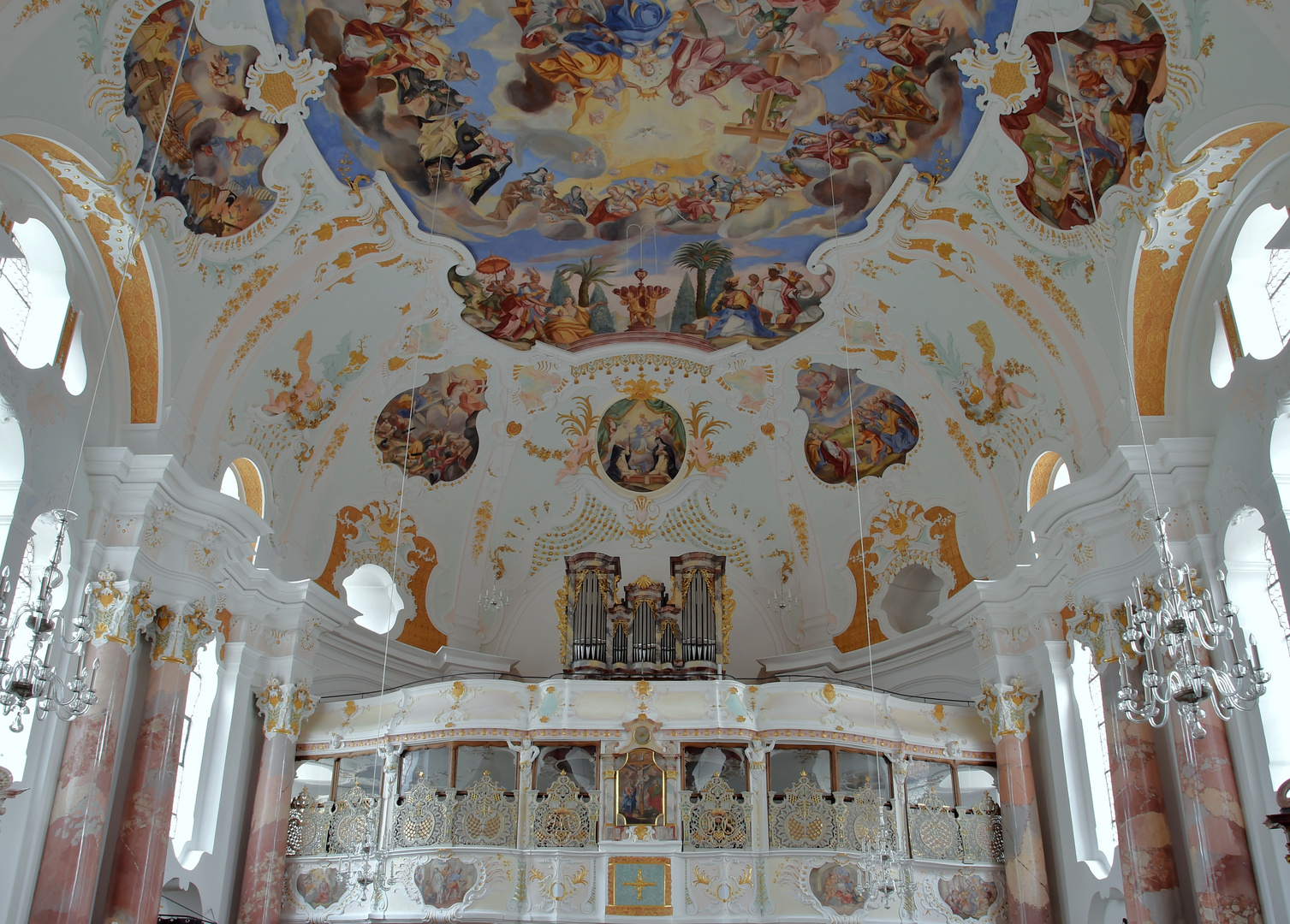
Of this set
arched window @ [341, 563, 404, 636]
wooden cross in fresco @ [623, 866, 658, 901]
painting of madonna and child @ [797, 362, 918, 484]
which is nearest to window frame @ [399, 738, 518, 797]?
wooden cross in fresco @ [623, 866, 658, 901]

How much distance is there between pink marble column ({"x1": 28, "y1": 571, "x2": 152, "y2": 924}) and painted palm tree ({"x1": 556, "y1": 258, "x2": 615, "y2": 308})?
9.21 meters

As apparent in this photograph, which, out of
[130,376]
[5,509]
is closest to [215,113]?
[130,376]

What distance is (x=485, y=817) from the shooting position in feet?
56.0

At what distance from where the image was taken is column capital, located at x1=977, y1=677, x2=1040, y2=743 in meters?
17.7

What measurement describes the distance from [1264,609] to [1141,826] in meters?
3.21

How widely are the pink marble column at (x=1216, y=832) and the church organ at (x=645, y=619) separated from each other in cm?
844

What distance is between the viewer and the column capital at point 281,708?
18141mm

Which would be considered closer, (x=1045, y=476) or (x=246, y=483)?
(x=1045, y=476)

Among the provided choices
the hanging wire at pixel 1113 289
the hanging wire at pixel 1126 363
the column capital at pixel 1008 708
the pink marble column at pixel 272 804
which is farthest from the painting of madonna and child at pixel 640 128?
the pink marble column at pixel 272 804

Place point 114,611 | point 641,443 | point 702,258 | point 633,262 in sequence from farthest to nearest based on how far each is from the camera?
point 641,443 → point 633,262 → point 702,258 → point 114,611

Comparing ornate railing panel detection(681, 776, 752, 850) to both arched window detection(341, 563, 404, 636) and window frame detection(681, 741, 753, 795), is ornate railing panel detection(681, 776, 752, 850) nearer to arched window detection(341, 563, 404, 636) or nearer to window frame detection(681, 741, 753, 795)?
window frame detection(681, 741, 753, 795)

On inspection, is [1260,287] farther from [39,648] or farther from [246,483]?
[246,483]

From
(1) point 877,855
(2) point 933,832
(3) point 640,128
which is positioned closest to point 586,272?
(3) point 640,128

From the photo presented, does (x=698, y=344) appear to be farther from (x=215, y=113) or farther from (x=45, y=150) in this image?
(x=45, y=150)
